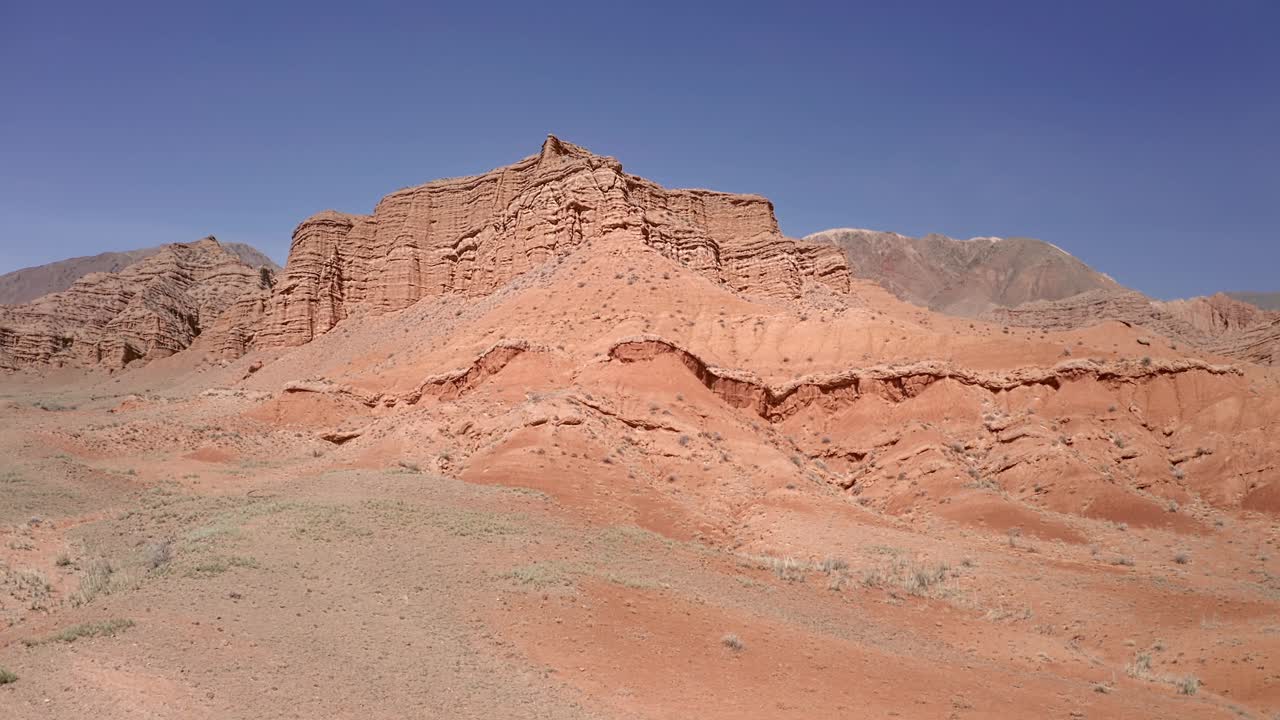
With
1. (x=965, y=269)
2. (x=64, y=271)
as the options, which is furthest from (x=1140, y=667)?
(x=64, y=271)

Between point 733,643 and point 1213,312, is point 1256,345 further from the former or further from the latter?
point 733,643

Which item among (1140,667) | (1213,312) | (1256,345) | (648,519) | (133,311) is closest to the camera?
(1140,667)

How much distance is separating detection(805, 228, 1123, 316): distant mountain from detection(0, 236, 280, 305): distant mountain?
327 ft

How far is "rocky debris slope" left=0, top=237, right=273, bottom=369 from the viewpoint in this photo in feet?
242

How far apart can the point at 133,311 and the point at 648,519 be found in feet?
237

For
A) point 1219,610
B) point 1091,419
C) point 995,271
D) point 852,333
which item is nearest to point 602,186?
point 852,333

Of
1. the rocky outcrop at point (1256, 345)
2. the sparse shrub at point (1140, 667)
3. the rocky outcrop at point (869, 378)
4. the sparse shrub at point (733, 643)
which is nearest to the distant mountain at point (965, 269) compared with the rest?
the rocky outcrop at point (1256, 345)

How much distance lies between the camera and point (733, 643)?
11.8 metres

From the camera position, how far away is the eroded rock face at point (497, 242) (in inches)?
1793

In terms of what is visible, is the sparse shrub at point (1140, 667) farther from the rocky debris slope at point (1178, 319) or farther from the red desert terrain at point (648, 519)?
the rocky debris slope at point (1178, 319)

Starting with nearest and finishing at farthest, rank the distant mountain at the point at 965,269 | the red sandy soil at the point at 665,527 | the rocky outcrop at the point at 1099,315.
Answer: the red sandy soil at the point at 665,527, the rocky outcrop at the point at 1099,315, the distant mountain at the point at 965,269

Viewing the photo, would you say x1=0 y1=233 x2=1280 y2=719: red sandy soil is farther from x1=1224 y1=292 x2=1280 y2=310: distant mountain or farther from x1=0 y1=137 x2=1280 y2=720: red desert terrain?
x1=1224 y1=292 x2=1280 y2=310: distant mountain

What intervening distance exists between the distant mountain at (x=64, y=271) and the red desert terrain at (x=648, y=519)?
4471 inches

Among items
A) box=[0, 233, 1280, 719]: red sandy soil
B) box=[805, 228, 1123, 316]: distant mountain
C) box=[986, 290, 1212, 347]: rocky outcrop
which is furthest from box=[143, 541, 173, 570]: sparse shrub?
box=[805, 228, 1123, 316]: distant mountain
